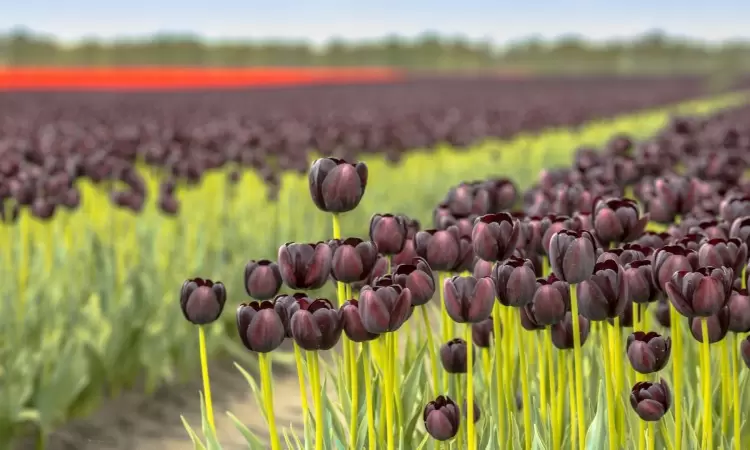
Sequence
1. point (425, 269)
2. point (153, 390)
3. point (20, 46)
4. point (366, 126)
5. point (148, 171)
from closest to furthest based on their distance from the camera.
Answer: point (425, 269)
point (153, 390)
point (148, 171)
point (366, 126)
point (20, 46)

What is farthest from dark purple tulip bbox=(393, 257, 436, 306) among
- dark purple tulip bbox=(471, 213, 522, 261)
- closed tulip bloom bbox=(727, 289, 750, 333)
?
closed tulip bloom bbox=(727, 289, 750, 333)

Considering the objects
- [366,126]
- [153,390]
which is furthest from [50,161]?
[366,126]

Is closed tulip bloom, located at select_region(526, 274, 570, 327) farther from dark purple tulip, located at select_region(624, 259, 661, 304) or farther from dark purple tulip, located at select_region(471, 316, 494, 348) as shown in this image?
dark purple tulip, located at select_region(471, 316, 494, 348)

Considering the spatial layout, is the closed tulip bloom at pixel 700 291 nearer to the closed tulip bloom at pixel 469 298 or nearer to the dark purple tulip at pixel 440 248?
the closed tulip bloom at pixel 469 298

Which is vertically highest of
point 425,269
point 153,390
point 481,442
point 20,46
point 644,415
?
point 20,46

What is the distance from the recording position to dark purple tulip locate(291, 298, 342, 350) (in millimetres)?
1800

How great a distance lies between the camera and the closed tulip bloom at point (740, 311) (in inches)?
80.1

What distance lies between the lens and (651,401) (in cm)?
186

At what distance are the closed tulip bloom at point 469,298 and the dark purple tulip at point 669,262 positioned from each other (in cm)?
41

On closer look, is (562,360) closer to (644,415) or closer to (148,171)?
(644,415)

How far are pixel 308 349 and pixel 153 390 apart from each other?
3107 millimetres

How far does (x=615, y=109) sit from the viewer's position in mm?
20672

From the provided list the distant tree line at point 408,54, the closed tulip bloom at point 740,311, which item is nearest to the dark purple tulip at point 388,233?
the closed tulip bloom at point 740,311

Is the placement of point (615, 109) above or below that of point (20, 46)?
below
